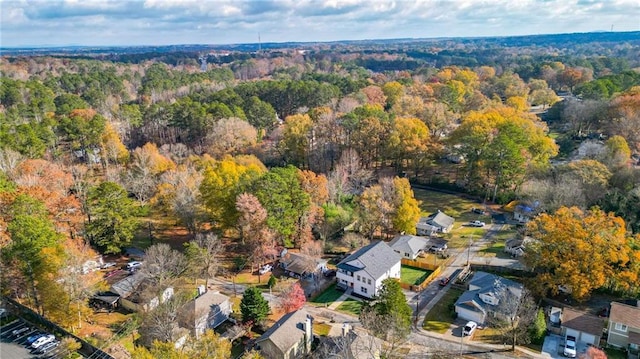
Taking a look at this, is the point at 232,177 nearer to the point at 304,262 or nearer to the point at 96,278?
the point at 304,262

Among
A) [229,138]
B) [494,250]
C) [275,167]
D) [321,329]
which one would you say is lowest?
[321,329]

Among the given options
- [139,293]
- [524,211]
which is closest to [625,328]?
[524,211]

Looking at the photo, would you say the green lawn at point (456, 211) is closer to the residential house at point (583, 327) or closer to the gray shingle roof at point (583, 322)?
the gray shingle roof at point (583, 322)

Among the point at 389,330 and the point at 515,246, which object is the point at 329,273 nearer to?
the point at 389,330

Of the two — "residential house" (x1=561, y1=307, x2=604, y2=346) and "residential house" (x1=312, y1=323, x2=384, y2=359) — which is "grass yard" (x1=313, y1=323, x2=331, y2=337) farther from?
"residential house" (x1=561, y1=307, x2=604, y2=346)

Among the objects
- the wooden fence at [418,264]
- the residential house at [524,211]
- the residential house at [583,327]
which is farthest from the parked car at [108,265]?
the residential house at [524,211]
